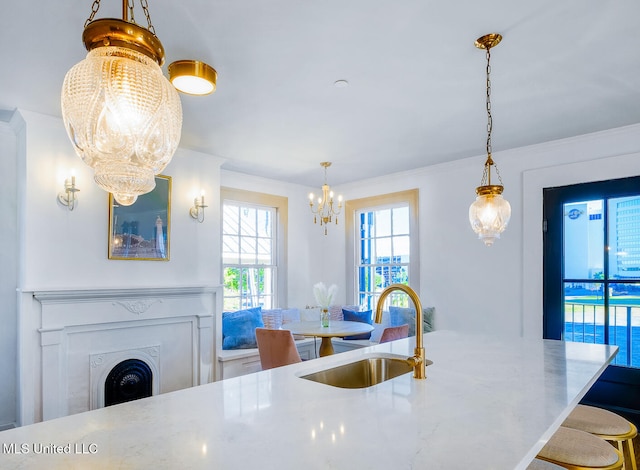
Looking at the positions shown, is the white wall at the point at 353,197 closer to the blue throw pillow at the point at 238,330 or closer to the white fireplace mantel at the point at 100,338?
the white fireplace mantel at the point at 100,338

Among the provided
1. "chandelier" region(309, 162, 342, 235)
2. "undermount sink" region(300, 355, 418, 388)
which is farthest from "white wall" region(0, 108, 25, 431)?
"undermount sink" region(300, 355, 418, 388)

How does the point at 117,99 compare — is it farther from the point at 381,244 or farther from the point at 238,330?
the point at 381,244

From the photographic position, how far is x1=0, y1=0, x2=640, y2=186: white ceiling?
191 centimetres

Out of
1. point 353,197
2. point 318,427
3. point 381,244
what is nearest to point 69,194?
point 318,427

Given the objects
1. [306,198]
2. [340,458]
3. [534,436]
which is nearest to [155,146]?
[340,458]

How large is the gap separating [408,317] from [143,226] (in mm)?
2895

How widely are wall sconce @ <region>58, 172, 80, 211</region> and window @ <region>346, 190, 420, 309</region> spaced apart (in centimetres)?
339

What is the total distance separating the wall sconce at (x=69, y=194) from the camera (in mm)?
3184

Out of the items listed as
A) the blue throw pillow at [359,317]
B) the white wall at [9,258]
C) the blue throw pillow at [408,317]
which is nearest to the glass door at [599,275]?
the blue throw pillow at [408,317]

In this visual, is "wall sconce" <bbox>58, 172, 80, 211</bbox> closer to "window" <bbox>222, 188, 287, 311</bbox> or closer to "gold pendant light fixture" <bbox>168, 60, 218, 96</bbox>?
"gold pendant light fixture" <bbox>168, 60, 218, 96</bbox>

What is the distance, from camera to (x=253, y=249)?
17.0 ft

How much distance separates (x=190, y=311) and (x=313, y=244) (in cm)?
227

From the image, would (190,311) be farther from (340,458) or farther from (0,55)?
(340,458)

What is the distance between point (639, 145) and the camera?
3.38 metres
